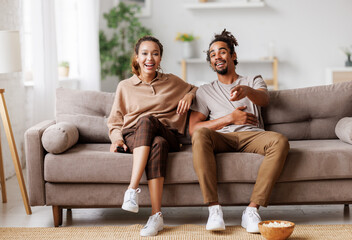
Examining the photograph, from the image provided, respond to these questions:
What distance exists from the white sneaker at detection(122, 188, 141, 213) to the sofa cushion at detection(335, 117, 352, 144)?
128 cm

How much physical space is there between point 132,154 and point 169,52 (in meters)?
4.45

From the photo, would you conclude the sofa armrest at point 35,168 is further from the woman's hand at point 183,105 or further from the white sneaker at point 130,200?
the woman's hand at point 183,105

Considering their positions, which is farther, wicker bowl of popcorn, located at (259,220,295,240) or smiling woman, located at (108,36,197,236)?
smiling woman, located at (108,36,197,236)

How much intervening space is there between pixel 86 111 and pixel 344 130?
65.3 inches

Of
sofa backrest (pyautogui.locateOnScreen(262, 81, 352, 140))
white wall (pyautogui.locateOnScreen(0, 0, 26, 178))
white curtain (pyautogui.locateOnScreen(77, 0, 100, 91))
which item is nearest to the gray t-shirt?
sofa backrest (pyautogui.locateOnScreen(262, 81, 352, 140))

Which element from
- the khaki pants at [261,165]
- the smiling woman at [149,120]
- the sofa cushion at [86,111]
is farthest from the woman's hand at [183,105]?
the sofa cushion at [86,111]

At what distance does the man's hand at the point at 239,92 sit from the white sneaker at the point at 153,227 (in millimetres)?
763

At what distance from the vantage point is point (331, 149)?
267 cm

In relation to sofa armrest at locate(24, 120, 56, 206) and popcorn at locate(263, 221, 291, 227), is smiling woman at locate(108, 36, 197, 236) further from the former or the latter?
popcorn at locate(263, 221, 291, 227)

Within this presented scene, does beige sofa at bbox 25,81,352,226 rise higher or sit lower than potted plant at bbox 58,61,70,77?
lower

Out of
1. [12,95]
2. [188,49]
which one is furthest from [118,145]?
[188,49]

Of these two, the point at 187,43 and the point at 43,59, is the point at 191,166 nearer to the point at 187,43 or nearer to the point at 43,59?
the point at 43,59

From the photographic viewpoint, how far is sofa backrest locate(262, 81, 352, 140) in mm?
3152

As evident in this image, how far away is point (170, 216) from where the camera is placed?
2959 mm
